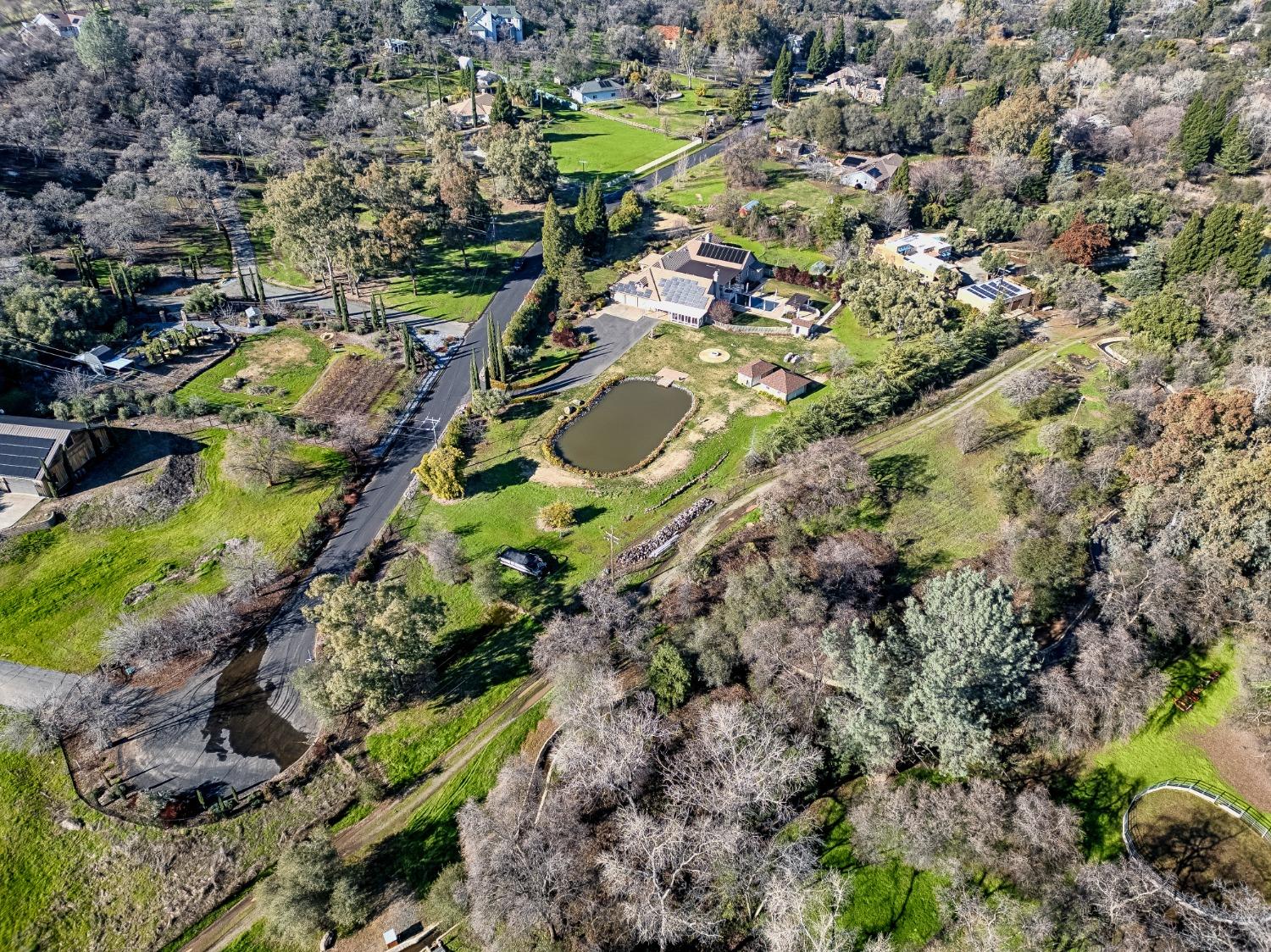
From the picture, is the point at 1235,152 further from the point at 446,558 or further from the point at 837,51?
the point at 446,558

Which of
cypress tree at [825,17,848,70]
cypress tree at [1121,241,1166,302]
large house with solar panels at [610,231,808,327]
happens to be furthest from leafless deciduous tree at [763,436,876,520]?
cypress tree at [825,17,848,70]

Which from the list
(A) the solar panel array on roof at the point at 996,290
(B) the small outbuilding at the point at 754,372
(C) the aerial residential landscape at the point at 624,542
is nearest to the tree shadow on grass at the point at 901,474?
(C) the aerial residential landscape at the point at 624,542

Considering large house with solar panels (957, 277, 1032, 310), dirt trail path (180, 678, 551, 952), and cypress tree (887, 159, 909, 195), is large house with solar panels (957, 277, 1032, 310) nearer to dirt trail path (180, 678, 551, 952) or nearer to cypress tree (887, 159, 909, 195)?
cypress tree (887, 159, 909, 195)

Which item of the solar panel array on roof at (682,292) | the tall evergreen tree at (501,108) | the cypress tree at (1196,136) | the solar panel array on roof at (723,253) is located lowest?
the solar panel array on roof at (682,292)

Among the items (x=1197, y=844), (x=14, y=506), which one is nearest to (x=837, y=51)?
(x=1197, y=844)

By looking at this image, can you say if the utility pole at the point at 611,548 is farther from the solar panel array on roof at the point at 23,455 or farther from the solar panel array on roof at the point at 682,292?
the solar panel array on roof at the point at 23,455

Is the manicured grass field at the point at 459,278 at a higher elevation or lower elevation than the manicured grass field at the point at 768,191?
lower
